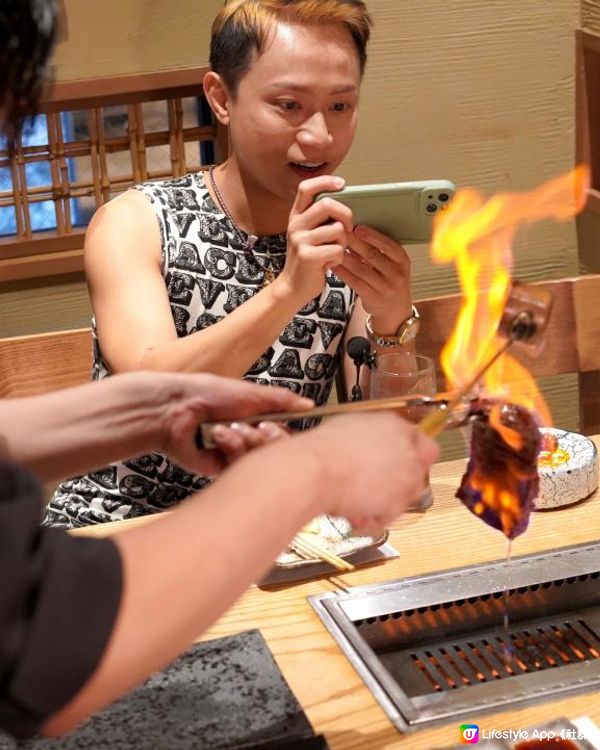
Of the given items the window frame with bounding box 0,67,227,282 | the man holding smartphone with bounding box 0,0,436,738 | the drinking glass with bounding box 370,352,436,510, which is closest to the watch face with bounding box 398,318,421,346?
the drinking glass with bounding box 370,352,436,510

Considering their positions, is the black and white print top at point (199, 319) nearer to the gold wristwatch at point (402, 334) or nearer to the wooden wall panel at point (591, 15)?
the gold wristwatch at point (402, 334)

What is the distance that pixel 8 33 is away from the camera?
915 millimetres

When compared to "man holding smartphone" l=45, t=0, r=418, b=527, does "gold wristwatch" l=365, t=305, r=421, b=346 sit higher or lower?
lower

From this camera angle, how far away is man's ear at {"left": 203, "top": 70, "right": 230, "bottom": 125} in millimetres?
2217

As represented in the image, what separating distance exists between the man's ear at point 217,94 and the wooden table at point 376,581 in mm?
861

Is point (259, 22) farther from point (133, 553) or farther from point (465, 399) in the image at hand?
point (133, 553)

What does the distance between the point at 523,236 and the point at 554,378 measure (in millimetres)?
485

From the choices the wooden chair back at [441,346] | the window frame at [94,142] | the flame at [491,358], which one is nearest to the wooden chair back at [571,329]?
the wooden chair back at [441,346]

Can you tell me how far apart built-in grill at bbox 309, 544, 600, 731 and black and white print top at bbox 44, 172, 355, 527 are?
689 millimetres

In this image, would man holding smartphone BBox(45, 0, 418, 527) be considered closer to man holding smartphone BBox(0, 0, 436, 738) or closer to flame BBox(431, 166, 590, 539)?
flame BBox(431, 166, 590, 539)

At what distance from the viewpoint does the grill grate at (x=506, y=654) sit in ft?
4.59

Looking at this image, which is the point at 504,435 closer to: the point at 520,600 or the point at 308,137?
the point at 520,600

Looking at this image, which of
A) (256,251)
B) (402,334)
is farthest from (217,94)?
(402,334)

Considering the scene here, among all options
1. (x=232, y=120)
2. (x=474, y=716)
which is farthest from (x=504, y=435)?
(x=232, y=120)
